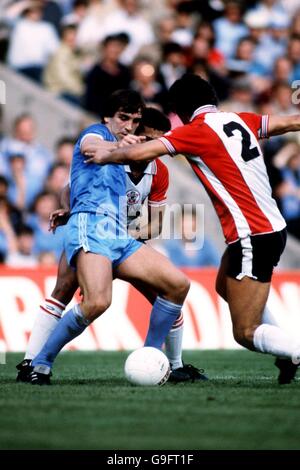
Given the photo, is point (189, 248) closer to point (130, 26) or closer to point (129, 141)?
point (130, 26)

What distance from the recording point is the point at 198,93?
8180 mm

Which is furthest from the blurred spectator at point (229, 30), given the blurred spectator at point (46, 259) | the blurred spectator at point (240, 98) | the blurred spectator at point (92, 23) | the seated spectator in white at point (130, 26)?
the blurred spectator at point (46, 259)

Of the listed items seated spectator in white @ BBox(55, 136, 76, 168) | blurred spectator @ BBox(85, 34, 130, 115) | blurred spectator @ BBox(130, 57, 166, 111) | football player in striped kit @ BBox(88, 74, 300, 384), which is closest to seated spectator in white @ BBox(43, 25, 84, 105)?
blurred spectator @ BBox(85, 34, 130, 115)

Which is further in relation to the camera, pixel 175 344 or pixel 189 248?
pixel 189 248

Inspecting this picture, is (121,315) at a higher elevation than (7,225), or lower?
lower

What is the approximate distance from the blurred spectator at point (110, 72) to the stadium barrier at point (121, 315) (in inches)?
147

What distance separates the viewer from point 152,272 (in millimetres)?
8141

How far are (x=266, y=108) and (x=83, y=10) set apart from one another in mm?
3251

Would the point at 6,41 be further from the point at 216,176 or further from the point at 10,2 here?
the point at 216,176

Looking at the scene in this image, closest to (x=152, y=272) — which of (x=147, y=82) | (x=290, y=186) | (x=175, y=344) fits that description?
(x=175, y=344)

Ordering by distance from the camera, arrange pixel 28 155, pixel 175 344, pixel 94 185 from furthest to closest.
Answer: pixel 28 155 → pixel 175 344 → pixel 94 185

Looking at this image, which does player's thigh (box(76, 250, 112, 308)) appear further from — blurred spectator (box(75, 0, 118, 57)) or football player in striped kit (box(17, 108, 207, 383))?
blurred spectator (box(75, 0, 118, 57))

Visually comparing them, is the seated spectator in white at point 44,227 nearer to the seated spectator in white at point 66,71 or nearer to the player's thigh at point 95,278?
the seated spectator in white at point 66,71

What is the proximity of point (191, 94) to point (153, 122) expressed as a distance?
0.83m
